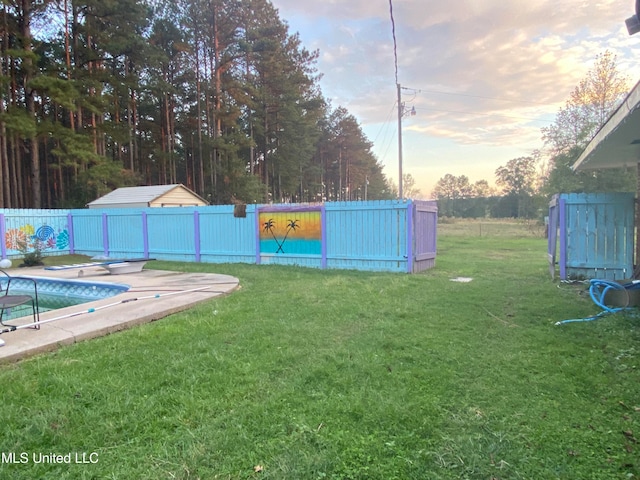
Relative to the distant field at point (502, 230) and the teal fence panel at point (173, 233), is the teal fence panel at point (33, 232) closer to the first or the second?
the teal fence panel at point (173, 233)

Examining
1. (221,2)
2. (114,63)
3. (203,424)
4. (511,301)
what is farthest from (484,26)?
(114,63)

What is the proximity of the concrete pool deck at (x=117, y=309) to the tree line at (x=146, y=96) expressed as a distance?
12.7 m

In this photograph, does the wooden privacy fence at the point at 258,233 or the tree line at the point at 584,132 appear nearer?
the wooden privacy fence at the point at 258,233

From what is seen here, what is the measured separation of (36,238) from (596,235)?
16811 mm

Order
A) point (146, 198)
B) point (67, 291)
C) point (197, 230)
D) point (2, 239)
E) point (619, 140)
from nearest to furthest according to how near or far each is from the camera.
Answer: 1. point (619, 140)
2. point (67, 291)
3. point (197, 230)
4. point (2, 239)
5. point (146, 198)

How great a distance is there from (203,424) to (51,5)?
22.8m

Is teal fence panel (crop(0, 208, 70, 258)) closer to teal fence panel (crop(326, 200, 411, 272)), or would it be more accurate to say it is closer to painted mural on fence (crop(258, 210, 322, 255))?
painted mural on fence (crop(258, 210, 322, 255))

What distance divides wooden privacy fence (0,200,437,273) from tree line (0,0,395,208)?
19.2 feet

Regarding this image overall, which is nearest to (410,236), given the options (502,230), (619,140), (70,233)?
(619,140)

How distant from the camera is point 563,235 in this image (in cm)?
741

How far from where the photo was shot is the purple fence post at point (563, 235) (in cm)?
739

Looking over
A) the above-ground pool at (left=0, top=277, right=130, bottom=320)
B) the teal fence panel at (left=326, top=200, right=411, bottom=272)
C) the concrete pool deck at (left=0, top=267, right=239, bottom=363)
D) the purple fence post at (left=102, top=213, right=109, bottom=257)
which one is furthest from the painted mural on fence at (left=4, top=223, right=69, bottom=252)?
the teal fence panel at (left=326, top=200, right=411, bottom=272)

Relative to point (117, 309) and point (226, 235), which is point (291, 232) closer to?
point (226, 235)

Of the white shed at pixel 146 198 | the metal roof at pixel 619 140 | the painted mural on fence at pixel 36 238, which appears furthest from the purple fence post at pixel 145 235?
the metal roof at pixel 619 140
